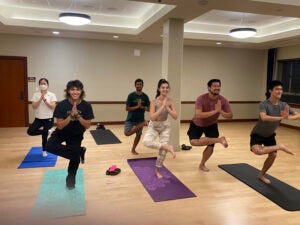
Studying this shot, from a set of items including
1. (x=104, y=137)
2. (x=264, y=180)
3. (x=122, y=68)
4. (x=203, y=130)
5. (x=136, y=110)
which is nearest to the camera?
(x=264, y=180)

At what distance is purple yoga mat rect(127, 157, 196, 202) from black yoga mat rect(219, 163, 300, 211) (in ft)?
3.00

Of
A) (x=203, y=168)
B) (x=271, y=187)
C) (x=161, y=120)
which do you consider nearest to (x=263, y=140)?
(x=271, y=187)

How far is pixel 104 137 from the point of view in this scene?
20.0 ft

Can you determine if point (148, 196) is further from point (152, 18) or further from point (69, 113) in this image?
point (152, 18)

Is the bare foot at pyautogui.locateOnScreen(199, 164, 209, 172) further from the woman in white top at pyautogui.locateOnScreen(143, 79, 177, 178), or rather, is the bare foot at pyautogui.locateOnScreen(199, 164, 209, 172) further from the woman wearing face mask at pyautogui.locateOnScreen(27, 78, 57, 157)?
A: the woman wearing face mask at pyautogui.locateOnScreen(27, 78, 57, 157)

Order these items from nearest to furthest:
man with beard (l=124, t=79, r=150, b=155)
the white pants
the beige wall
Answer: the white pants → man with beard (l=124, t=79, r=150, b=155) → the beige wall

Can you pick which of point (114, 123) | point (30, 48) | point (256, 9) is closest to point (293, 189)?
point (256, 9)

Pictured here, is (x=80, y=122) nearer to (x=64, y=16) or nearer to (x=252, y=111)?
(x=64, y=16)

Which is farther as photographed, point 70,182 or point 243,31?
point 243,31

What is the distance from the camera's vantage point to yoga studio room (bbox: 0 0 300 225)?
290cm

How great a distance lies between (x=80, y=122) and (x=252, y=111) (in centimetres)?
748

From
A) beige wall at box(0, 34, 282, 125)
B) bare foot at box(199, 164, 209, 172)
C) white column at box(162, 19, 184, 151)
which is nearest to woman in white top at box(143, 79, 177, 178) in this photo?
bare foot at box(199, 164, 209, 172)

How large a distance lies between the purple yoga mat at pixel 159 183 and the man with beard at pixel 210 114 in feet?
2.11

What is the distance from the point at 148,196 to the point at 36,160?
86.5 inches
